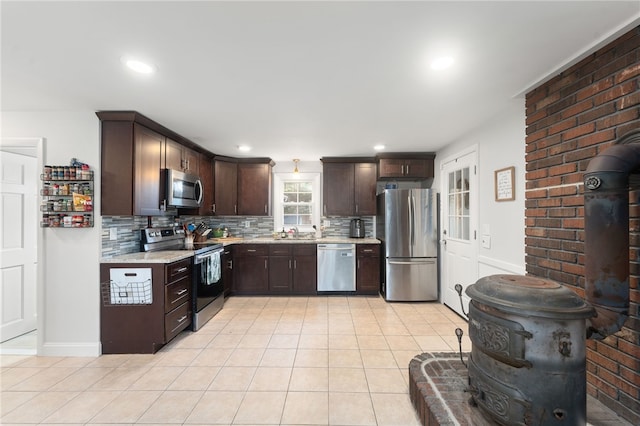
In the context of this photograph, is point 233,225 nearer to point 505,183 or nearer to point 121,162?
point 121,162

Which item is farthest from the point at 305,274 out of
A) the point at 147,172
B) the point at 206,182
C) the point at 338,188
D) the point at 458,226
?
the point at 147,172

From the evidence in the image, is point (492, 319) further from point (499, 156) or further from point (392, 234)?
point (392, 234)

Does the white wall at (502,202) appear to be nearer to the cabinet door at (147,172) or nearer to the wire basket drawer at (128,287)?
the wire basket drawer at (128,287)

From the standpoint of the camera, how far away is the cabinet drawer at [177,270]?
261 centimetres

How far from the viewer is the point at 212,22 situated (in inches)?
54.1

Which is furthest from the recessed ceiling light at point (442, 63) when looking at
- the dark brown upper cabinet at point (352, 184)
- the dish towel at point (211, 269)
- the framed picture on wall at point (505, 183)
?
the dish towel at point (211, 269)

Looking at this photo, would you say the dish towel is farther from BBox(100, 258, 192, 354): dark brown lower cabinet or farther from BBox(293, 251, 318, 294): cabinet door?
BBox(293, 251, 318, 294): cabinet door

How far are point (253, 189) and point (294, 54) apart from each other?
3.21 meters

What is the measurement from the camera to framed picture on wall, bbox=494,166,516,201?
2.43 meters

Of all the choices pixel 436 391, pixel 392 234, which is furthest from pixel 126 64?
pixel 392 234

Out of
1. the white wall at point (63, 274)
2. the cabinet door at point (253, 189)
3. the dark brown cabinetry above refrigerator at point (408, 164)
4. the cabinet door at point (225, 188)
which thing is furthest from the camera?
the cabinet door at point (253, 189)

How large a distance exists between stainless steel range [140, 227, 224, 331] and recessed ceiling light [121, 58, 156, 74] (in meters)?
1.88

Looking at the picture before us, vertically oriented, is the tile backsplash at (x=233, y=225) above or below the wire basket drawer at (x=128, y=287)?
above

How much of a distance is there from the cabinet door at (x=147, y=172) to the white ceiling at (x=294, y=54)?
25 centimetres
